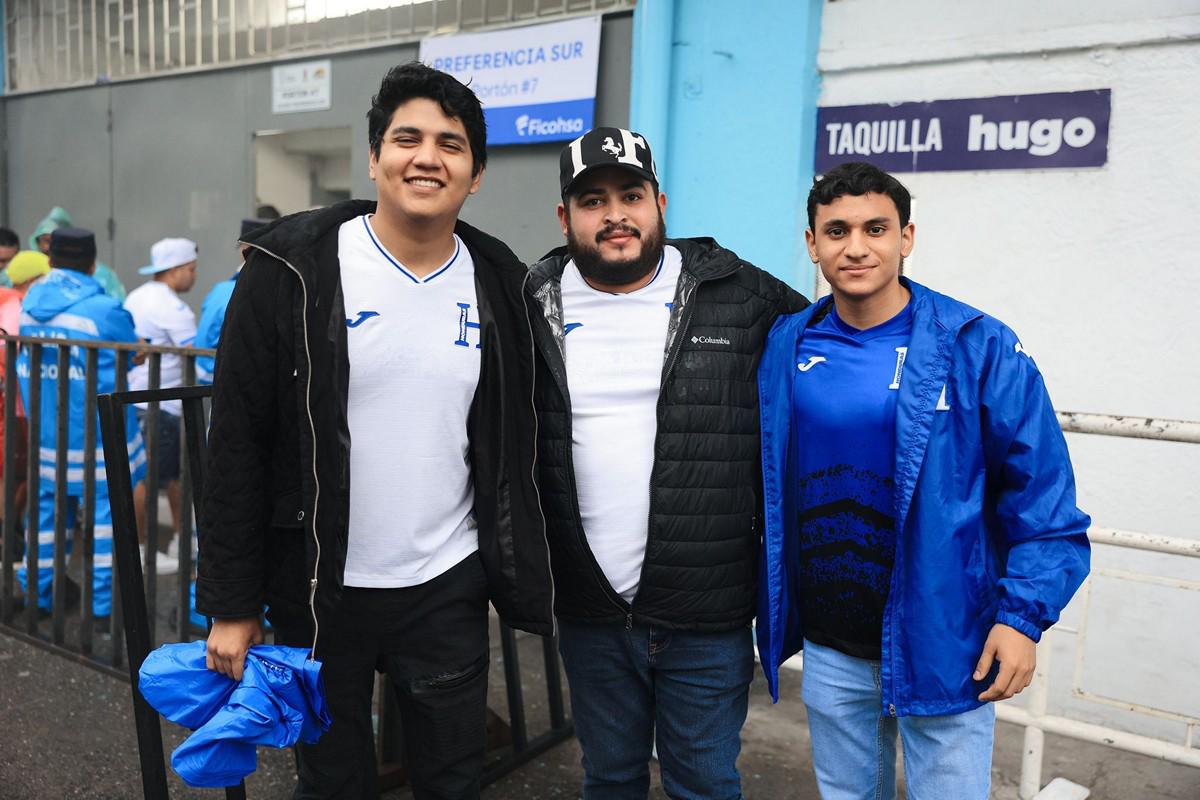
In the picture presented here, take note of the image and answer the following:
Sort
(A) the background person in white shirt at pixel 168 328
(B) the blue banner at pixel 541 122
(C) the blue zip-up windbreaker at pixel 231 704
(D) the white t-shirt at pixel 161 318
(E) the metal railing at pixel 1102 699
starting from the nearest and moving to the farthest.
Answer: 1. (C) the blue zip-up windbreaker at pixel 231 704
2. (E) the metal railing at pixel 1102 699
3. (A) the background person in white shirt at pixel 168 328
4. (B) the blue banner at pixel 541 122
5. (D) the white t-shirt at pixel 161 318

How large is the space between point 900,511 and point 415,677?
1.20m

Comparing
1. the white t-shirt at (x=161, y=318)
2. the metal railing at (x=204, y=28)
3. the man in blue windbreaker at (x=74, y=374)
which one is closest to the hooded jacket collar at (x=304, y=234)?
the man in blue windbreaker at (x=74, y=374)

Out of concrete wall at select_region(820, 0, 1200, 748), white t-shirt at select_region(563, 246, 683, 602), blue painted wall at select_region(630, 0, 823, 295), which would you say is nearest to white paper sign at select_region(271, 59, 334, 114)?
blue painted wall at select_region(630, 0, 823, 295)

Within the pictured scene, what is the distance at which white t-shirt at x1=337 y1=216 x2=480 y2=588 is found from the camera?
220 centimetres

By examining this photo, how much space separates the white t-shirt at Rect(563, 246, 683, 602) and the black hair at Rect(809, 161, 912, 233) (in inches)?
19.4

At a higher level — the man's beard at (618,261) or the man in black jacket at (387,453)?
the man's beard at (618,261)

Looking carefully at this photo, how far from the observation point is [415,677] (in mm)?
2336

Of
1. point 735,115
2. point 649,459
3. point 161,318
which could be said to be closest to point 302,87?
point 161,318

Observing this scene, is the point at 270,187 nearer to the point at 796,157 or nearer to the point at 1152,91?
the point at 796,157

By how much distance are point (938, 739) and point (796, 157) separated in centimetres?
A: 351

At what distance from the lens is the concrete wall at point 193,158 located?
20.5 ft

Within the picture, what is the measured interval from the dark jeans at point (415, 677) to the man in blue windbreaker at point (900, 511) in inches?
→ 29.2

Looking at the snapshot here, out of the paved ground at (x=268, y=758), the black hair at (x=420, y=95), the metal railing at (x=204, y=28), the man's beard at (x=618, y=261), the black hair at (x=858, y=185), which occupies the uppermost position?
the metal railing at (x=204, y=28)

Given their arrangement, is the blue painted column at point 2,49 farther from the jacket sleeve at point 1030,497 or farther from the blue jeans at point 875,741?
the jacket sleeve at point 1030,497
